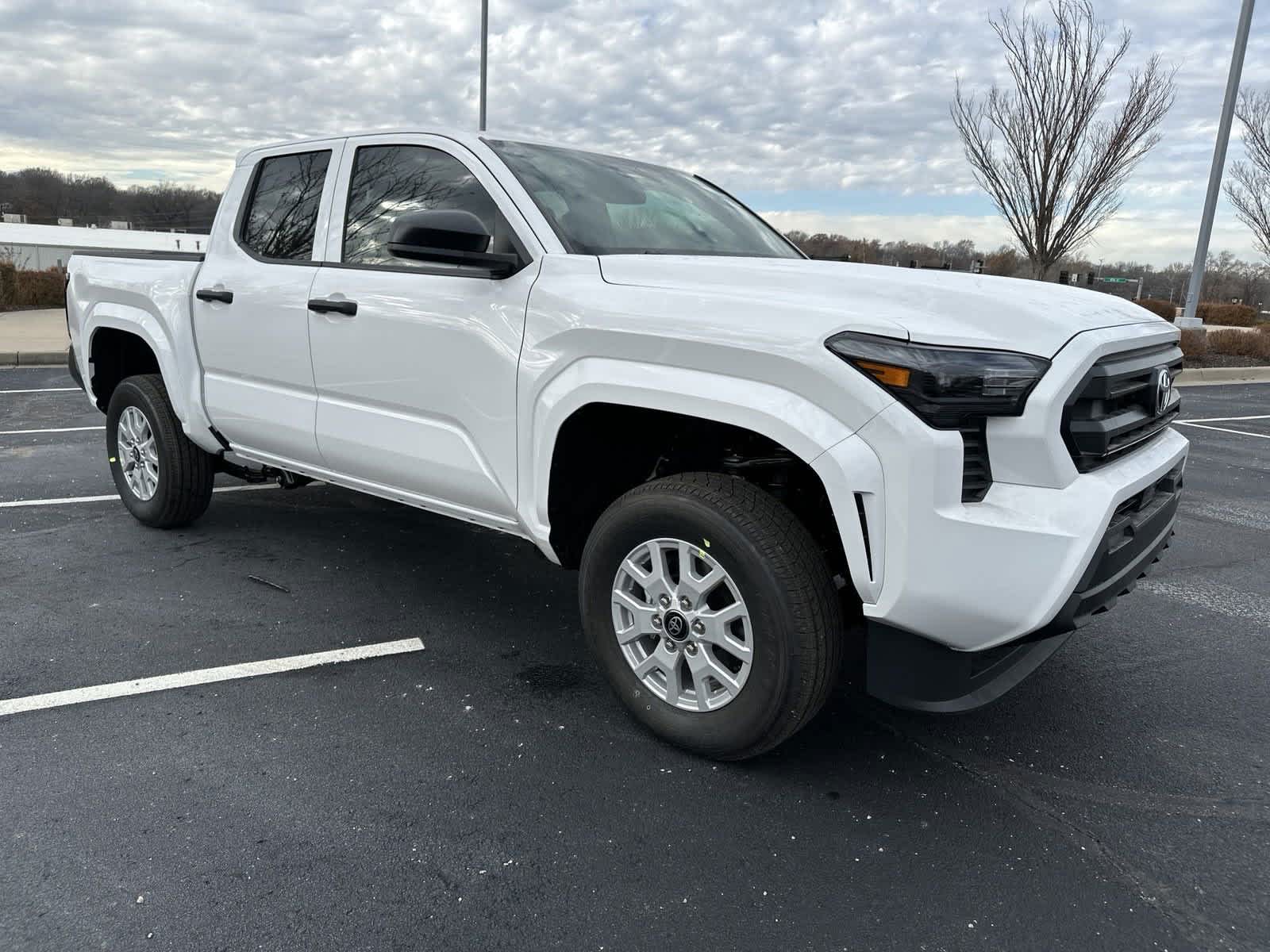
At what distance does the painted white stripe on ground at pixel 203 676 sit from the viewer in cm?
318

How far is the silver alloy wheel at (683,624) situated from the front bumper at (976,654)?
1.26 feet

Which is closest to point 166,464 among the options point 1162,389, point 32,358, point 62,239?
point 1162,389

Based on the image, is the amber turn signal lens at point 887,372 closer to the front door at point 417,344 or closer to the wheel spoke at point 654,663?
the wheel spoke at point 654,663

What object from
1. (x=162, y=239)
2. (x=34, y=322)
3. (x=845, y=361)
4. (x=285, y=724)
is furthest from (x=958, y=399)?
(x=162, y=239)

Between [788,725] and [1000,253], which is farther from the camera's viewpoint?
[1000,253]

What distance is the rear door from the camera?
3.92 meters

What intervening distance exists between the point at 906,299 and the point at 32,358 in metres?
13.9

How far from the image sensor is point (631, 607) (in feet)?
9.55

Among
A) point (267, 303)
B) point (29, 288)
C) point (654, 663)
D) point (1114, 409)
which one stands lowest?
point (654, 663)

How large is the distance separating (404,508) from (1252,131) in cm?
2464

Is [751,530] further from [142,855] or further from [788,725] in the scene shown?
[142,855]

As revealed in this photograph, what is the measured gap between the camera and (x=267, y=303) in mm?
4004

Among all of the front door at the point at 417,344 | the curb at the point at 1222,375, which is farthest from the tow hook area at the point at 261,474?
the curb at the point at 1222,375

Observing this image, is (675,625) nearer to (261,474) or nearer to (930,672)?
(930,672)
